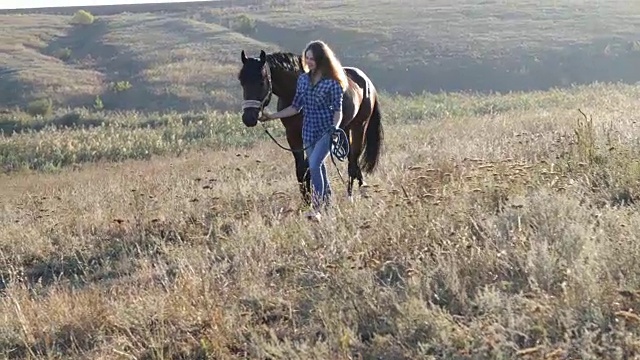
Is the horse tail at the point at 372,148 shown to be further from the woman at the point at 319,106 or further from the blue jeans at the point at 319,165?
the blue jeans at the point at 319,165

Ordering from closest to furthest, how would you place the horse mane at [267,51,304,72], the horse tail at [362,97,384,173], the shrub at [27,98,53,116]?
the horse mane at [267,51,304,72] → the horse tail at [362,97,384,173] → the shrub at [27,98,53,116]

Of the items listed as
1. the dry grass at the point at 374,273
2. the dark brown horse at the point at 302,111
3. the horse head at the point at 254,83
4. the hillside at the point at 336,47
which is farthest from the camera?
the hillside at the point at 336,47

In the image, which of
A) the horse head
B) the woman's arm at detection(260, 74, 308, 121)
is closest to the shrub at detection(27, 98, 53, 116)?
the horse head

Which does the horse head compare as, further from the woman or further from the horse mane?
the horse mane

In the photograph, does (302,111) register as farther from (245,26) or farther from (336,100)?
(245,26)

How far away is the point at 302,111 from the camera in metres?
7.05

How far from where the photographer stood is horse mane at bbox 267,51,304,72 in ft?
23.5

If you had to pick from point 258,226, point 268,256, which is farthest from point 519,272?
point 258,226

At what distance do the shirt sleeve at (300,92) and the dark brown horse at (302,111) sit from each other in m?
0.31

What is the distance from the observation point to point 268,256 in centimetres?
500

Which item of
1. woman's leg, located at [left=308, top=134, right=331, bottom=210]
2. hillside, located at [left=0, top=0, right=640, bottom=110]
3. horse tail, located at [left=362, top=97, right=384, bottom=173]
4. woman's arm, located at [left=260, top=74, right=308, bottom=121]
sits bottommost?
hillside, located at [left=0, top=0, right=640, bottom=110]

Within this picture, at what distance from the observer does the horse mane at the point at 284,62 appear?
7156 mm

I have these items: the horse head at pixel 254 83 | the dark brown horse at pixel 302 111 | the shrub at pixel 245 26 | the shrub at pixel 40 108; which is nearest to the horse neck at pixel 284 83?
the dark brown horse at pixel 302 111

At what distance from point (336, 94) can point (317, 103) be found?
24 cm
